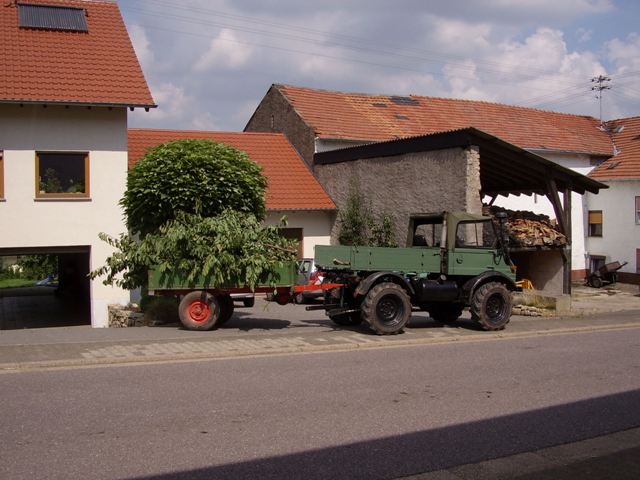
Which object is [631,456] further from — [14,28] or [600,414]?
[14,28]

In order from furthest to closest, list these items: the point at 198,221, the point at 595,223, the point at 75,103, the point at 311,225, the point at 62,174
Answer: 1. the point at 595,223
2. the point at 311,225
3. the point at 62,174
4. the point at 75,103
5. the point at 198,221

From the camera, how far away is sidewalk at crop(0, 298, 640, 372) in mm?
10281

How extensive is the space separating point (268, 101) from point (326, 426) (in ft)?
85.1

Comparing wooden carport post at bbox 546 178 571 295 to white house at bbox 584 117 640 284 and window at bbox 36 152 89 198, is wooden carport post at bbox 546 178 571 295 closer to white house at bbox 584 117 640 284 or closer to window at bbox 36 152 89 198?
white house at bbox 584 117 640 284

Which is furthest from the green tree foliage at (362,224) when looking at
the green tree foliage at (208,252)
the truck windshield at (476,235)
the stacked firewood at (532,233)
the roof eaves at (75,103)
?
the green tree foliage at (208,252)

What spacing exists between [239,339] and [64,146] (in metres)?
9.77

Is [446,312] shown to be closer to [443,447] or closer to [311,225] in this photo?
[443,447]

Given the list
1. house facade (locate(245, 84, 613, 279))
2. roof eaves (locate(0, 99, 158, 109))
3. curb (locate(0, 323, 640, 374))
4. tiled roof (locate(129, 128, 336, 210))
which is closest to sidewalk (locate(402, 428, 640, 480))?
curb (locate(0, 323, 640, 374))

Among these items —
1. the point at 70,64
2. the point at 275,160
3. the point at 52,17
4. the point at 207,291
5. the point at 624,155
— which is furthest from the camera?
the point at 624,155

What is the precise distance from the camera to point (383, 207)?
875 inches

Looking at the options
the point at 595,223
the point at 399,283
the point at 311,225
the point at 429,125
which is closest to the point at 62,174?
the point at 311,225

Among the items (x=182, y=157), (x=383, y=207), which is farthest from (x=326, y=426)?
(x=383, y=207)

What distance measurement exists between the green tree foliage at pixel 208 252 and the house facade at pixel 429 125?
42.9 feet

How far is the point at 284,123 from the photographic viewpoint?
29.5 meters
